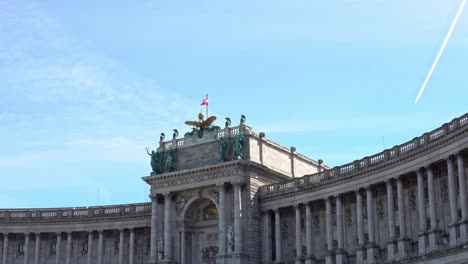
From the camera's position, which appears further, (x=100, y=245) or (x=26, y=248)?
(x=26, y=248)

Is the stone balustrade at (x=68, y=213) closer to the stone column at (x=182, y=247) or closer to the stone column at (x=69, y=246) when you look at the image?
the stone column at (x=69, y=246)

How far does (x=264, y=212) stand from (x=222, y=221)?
499cm

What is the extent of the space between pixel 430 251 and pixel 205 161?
1305 inches

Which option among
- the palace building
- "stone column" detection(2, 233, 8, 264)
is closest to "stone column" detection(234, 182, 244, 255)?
the palace building

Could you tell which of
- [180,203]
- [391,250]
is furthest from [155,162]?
[391,250]

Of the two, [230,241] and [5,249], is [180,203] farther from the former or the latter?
[5,249]

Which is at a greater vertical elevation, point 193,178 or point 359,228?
point 193,178

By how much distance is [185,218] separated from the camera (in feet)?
326

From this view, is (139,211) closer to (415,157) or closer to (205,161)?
(205,161)

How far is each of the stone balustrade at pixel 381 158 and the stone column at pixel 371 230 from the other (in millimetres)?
2827

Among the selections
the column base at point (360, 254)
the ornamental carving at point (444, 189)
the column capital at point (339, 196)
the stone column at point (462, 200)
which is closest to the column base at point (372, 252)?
the column base at point (360, 254)

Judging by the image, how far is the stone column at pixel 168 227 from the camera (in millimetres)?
98250

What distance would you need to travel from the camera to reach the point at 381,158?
83.6 m

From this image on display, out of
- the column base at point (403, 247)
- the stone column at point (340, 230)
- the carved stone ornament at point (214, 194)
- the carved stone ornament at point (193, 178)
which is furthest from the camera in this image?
the carved stone ornament at point (214, 194)
